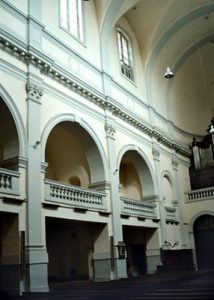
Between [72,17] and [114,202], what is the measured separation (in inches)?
305

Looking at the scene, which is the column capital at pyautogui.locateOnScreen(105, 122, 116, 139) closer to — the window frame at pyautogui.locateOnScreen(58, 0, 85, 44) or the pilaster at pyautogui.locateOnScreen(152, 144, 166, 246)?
the window frame at pyautogui.locateOnScreen(58, 0, 85, 44)

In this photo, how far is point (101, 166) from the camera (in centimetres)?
1485

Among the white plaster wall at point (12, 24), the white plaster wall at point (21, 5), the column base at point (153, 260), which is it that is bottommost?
the column base at point (153, 260)

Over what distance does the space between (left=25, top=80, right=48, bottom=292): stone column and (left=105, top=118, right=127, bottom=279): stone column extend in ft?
13.5

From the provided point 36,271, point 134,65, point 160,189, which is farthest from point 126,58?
point 36,271

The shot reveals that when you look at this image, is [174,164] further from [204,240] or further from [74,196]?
[74,196]

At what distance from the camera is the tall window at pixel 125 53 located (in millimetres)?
18859

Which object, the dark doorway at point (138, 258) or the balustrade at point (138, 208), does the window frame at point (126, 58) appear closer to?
the balustrade at point (138, 208)

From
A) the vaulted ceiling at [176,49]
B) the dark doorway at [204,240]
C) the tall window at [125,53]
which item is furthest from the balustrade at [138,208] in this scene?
the tall window at [125,53]

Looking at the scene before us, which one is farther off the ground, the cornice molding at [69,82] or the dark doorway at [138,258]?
the cornice molding at [69,82]

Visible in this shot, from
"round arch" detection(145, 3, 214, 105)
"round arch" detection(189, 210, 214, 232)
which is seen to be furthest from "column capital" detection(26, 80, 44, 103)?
"round arch" detection(189, 210, 214, 232)

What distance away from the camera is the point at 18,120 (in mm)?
10977

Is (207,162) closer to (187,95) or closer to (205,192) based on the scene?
(205,192)

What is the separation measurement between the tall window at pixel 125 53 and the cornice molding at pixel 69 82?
2.69 m
